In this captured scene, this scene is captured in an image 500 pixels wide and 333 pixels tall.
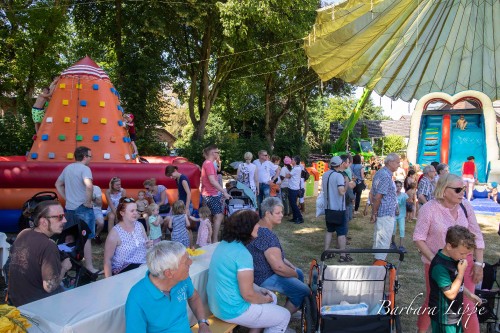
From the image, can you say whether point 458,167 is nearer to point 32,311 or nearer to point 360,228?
point 360,228

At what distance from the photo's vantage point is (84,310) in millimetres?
2725

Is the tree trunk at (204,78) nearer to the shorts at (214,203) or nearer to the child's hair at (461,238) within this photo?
the shorts at (214,203)

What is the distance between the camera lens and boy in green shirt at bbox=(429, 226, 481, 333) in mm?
2795

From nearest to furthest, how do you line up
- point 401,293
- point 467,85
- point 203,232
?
point 401,293 < point 203,232 < point 467,85

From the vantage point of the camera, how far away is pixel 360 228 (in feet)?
28.9

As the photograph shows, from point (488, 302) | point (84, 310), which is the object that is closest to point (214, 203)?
point (84, 310)

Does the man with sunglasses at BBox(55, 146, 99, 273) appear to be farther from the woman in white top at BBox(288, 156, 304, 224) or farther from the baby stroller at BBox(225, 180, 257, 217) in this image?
the woman in white top at BBox(288, 156, 304, 224)

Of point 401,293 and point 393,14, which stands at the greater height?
point 393,14

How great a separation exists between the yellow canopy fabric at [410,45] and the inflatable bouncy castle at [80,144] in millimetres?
4477

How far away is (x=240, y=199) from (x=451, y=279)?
501cm

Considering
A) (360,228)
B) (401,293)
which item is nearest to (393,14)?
(360,228)

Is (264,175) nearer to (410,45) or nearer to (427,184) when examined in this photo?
(427,184)

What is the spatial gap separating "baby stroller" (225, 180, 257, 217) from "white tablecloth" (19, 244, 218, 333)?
4075 mm

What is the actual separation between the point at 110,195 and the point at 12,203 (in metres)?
1.99
